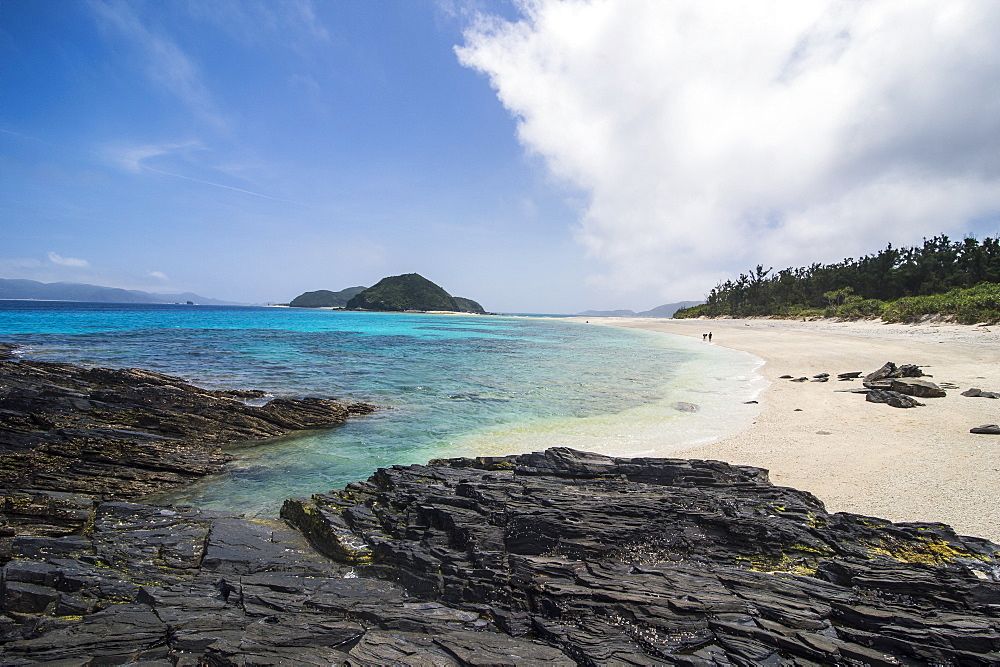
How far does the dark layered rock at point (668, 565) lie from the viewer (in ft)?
14.4

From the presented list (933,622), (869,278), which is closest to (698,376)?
(933,622)

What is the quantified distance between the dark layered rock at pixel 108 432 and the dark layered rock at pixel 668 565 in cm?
430

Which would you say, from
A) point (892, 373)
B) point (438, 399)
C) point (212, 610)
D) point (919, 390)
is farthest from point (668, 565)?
point (892, 373)

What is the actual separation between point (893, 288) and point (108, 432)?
111358mm

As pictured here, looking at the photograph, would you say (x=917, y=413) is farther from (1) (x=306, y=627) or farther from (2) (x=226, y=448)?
(2) (x=226, y=448)

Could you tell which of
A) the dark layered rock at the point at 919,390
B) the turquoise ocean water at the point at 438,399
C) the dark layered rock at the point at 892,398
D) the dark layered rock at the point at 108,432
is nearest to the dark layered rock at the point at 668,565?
the turquoise ocean water at the point at 438,399

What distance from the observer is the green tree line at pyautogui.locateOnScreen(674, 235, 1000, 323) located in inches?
2019

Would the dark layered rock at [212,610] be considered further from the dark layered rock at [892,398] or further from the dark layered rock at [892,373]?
the dark layered rock at [892,373]

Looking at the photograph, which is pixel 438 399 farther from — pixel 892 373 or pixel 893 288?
pixel 893 288

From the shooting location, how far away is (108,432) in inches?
442

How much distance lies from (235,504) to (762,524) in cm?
A: 1038

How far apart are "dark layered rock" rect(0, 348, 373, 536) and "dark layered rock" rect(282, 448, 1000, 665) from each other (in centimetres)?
430

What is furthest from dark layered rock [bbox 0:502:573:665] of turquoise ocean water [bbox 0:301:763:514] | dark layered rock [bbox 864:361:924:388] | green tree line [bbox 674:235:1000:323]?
green tree line [bbox 674:235:1000:323]

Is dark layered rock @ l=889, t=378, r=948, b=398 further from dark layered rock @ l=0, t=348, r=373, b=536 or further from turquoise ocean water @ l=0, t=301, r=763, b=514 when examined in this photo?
dark layered rock @ l=0, t=348, r=373, b=536
